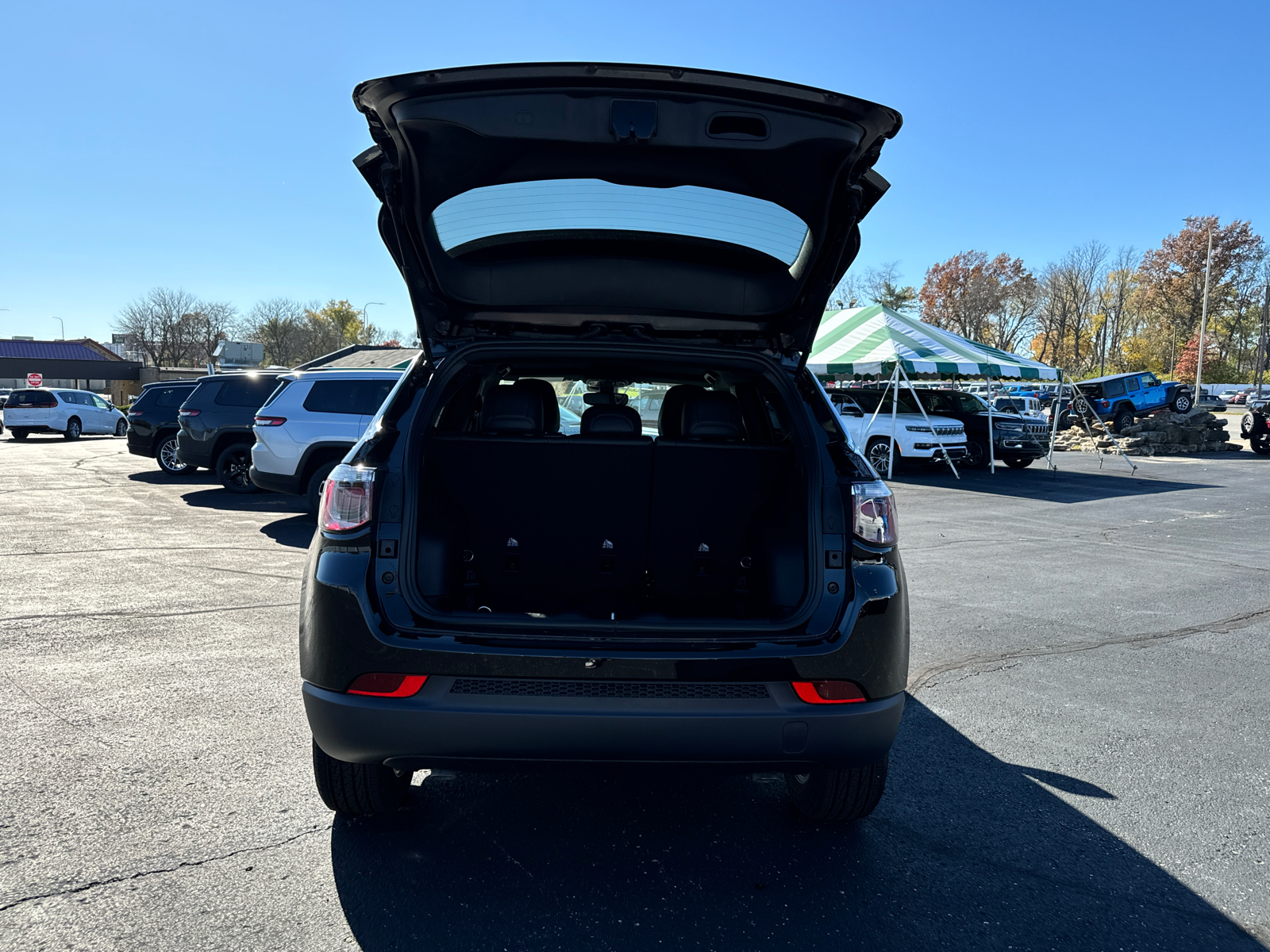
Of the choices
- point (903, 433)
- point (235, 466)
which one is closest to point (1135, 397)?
point (903, 433)

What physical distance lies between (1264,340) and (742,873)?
227ft

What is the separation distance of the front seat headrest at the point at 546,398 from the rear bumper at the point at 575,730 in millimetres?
1568

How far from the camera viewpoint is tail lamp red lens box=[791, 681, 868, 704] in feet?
8.16

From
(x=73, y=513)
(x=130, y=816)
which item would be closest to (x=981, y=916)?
(x=130, y=816)

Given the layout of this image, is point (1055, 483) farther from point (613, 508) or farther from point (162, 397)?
point (162, 397)

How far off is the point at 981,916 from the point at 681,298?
2210mm

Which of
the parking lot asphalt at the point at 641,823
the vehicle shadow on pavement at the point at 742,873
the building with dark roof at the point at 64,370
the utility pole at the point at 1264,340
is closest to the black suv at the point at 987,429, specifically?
the parking lot asphalt at the point at 641,823

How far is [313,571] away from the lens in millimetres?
2598

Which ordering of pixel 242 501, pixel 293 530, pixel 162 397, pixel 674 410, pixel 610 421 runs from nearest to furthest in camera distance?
1. pixel 610 421
2. pixel 674 410
3. pixel 293 530
4. pixel 242 501
5. pixel 162 397

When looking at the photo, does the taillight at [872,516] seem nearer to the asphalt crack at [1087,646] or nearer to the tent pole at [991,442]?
the asphalt crack at [1087,646]

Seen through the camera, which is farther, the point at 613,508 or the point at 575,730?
the point at 613,508

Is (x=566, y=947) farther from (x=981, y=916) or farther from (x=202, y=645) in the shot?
(x=202, y=645)

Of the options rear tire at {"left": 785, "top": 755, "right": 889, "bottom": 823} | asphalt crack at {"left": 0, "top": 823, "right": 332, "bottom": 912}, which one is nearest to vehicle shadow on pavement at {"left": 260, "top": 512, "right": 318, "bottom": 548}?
asphalt crack at {"left": 0, "top": 823, "right": 332, "bottom": 912}

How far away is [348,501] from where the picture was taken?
265 centimetres
